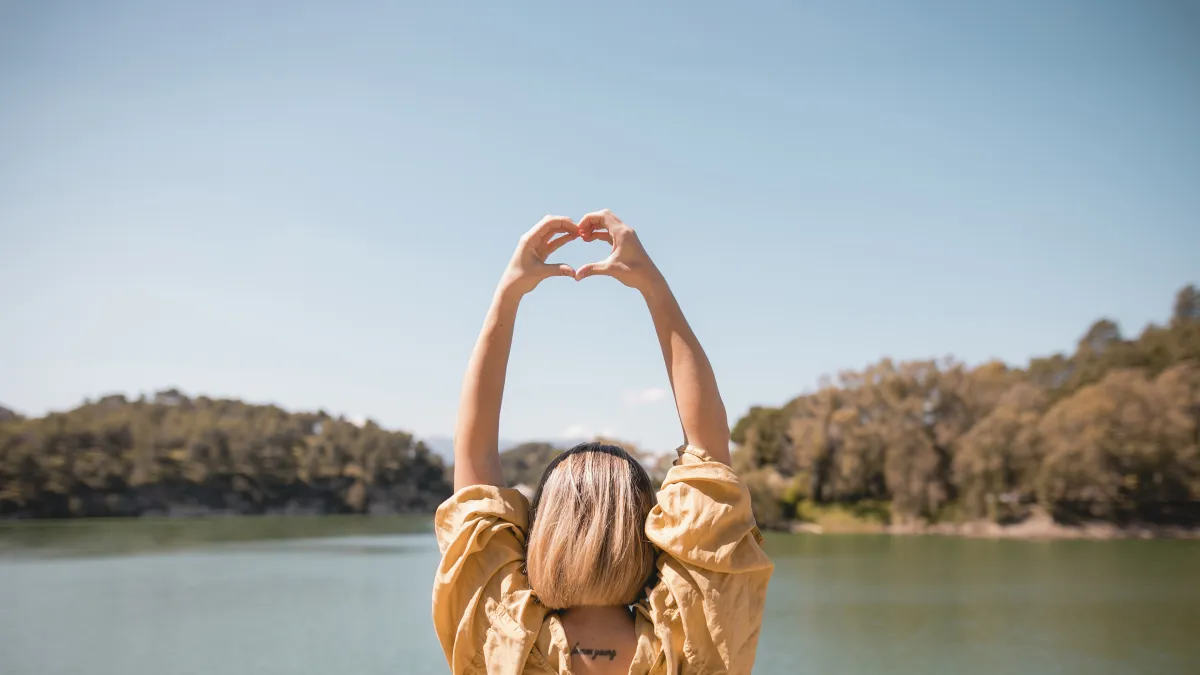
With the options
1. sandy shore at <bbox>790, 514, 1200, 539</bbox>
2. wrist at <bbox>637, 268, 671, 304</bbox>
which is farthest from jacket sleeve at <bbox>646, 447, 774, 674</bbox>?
sandy shore at <bbox>790, 514, 1200, 539</bbox>

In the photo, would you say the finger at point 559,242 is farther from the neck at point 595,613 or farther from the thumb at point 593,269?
the neck at point 595,613

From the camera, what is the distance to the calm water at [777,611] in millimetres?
14648

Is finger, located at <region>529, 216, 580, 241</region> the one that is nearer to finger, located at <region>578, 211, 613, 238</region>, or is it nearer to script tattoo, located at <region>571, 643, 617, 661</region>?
finger, located at <region>578, 211, 613, 238</region>

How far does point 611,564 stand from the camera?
4.89 ft

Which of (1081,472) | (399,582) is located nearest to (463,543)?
(399,582)

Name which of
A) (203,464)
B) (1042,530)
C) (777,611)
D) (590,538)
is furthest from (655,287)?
(203,464)

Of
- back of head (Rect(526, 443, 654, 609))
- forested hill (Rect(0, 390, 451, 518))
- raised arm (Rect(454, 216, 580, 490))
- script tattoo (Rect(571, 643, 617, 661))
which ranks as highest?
raised arm (Rect(454, 216, 580, 490))

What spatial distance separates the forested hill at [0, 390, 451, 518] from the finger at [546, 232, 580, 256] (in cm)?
7399

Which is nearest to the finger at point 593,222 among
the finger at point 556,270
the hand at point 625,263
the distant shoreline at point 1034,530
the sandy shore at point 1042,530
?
the hand at point 625,263

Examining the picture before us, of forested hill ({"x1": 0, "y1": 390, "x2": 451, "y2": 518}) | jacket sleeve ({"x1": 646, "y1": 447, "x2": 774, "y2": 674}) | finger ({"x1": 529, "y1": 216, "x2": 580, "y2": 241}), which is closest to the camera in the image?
jacket sleeve ({"x1": 646, "y1": 447, "x2": 774, "y2": 674})

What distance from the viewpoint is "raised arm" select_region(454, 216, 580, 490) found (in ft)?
5.45

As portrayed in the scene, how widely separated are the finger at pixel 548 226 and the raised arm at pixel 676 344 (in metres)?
0.05

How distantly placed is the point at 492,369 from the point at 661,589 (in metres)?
0.51

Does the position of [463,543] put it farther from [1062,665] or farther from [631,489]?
→ [1062,665]
